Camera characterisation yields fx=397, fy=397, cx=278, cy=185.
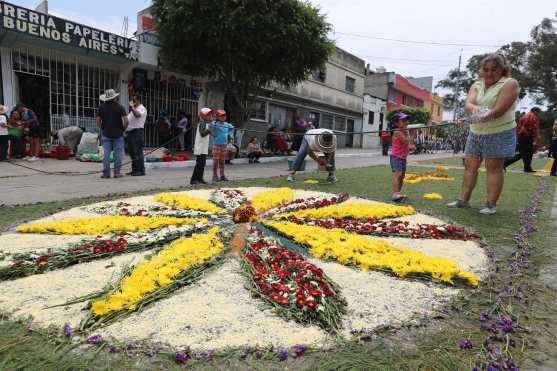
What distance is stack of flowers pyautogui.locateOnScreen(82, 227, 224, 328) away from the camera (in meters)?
2.24

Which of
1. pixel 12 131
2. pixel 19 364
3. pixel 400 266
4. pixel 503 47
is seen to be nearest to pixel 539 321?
pixel 400 266

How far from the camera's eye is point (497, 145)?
16.6 ft

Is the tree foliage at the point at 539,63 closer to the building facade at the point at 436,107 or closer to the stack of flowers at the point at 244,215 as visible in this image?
the building facade at the point at 436,107

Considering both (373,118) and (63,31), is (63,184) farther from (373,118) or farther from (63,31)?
(373,118)

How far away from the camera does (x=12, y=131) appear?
11031 mm

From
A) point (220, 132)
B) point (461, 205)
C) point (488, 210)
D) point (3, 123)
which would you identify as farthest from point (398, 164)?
point (3, 123)

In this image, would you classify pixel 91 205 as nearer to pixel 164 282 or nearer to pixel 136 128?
pixel 164 282

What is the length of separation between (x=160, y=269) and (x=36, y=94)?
1254 centimetres

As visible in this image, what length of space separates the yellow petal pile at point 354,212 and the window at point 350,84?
2829cm

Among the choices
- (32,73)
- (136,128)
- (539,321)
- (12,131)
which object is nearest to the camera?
(539,321)

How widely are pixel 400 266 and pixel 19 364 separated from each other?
2458 millimetres

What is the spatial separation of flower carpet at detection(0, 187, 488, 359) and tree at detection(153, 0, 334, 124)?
989 centimetres

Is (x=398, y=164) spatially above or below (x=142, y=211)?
above

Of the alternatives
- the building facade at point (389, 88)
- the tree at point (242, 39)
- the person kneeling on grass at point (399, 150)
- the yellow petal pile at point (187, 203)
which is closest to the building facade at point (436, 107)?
the building facade at point (389, 88)
